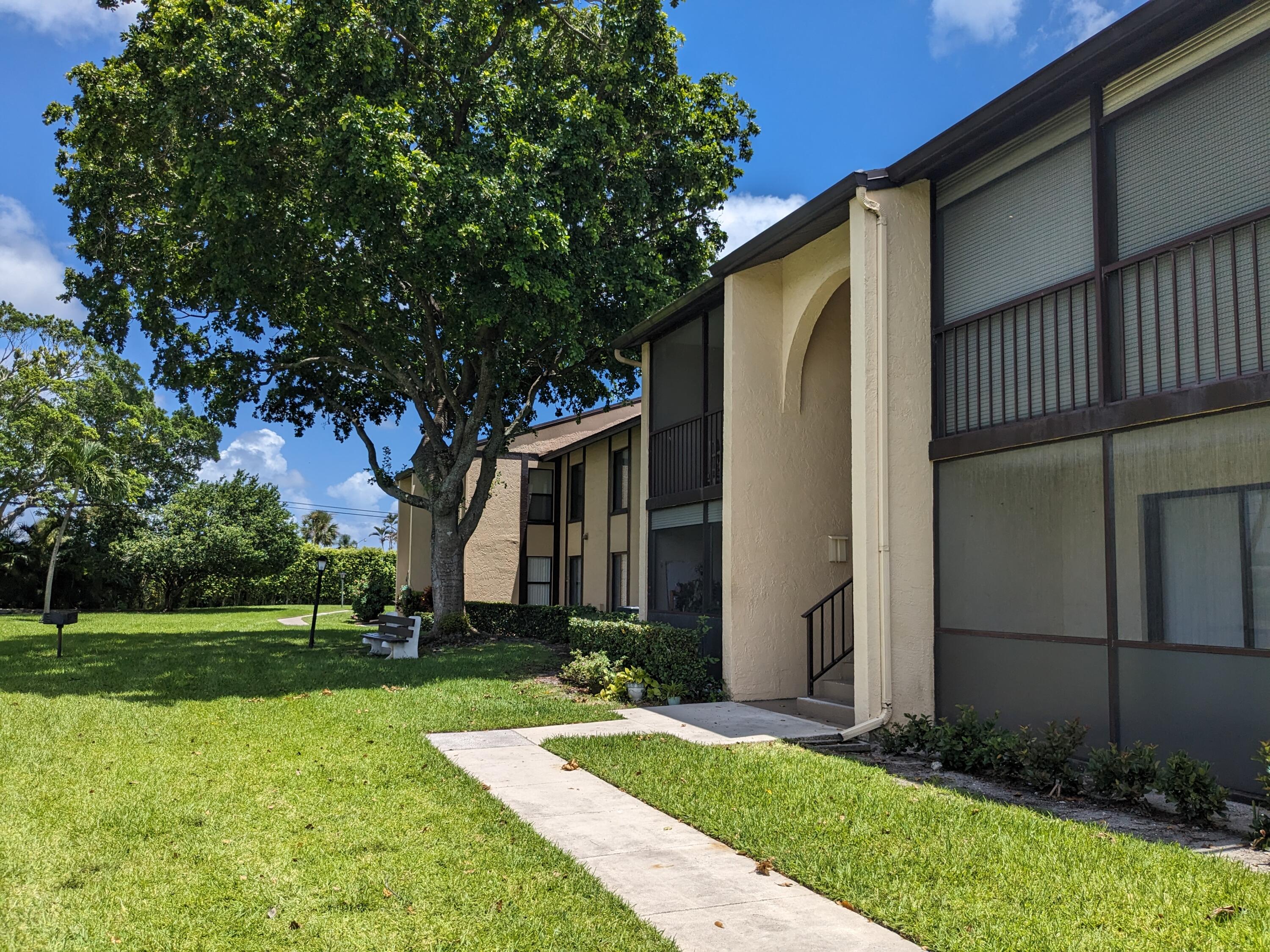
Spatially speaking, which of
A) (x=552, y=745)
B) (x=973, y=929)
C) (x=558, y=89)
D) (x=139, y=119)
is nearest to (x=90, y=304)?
(x=139, y=119)

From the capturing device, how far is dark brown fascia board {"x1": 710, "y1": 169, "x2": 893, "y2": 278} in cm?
964

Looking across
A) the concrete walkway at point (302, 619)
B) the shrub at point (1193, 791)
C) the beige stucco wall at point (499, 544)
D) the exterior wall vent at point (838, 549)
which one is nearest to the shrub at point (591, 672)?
the exterior wall vent at point (838, 549)

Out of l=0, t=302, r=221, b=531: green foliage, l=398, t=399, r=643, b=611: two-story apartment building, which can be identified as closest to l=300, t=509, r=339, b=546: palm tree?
l=0, t=302, r=221, b=531: green foliage

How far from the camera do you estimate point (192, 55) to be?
50.9 ft

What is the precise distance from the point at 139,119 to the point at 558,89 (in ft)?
25.1

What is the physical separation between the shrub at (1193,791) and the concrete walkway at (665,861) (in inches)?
112

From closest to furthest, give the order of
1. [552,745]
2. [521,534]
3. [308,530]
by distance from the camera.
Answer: [552,745], [521,534], [308,530]

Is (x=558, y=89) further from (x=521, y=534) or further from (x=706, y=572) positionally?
(x=521, y=534)

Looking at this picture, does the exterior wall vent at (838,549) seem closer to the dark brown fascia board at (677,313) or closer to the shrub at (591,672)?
the shrub at (591,672)

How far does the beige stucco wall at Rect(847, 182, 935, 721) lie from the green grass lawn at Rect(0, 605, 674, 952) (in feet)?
11.4

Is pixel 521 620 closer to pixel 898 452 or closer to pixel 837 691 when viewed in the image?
pixel 837 691

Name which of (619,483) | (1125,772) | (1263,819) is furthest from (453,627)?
(1263,819)

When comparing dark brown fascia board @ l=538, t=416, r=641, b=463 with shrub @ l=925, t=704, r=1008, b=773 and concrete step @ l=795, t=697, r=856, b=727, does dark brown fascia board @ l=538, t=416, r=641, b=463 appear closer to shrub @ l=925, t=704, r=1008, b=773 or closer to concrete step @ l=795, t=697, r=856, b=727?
concrete step @ l=795, t=697, r=856, b=727

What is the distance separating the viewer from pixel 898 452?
9.45 meters
